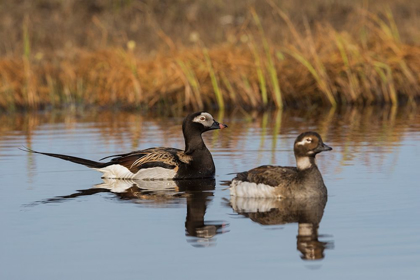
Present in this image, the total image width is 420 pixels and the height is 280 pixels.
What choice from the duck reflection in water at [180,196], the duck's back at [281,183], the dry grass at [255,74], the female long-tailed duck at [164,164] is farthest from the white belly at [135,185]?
the dry grass at [255,74]

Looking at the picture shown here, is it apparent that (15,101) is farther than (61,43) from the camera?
No

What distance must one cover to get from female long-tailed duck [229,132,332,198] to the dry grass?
9653 millimetres

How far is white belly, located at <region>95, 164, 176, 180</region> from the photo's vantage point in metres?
10.7

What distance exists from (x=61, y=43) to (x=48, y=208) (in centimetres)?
2219

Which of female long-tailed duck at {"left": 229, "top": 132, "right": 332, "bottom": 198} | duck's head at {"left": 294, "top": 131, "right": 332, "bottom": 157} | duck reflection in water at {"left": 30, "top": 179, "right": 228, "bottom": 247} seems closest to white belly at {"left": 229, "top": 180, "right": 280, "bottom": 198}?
female long-tailed duck at {"left": 229, "top": 132, "right": 332, "bottom": 198}

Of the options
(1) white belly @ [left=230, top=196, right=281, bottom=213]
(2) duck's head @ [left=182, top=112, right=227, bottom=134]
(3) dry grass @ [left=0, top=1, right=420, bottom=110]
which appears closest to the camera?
(1) white belly @ [left=230, top=196, right=281, bottom=213]

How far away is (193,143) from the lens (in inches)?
433

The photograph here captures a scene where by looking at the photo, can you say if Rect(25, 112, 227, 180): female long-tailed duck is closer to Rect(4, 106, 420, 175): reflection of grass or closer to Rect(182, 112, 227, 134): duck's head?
Rect(182, 112, 227, 134): duck's head

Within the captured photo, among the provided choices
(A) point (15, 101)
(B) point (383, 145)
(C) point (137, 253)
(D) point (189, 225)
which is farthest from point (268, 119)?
(C) point (137, 253)

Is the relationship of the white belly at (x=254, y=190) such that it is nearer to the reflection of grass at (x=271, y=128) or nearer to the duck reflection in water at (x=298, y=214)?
the duck reflection in water at (x=298, y=214)

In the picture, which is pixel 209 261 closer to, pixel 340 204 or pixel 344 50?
pixel 340 204

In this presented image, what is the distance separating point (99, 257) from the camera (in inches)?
260

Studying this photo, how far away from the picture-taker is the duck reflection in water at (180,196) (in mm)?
7457

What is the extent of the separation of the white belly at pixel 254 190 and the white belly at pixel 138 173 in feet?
5.63
